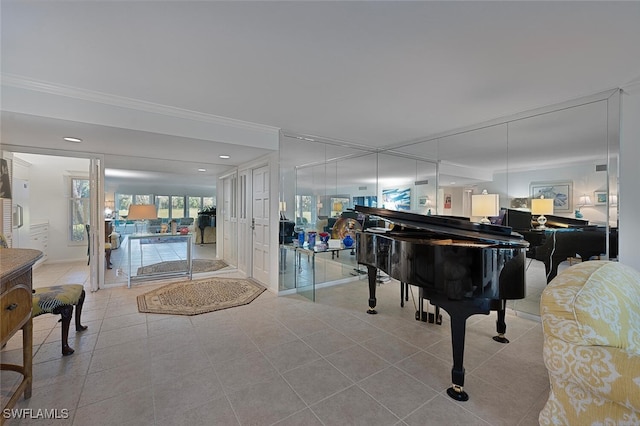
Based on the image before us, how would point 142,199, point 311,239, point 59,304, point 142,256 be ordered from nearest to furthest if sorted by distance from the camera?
1. point 59,304
2. point 311,239
3. point 142,256
4. point 142,199

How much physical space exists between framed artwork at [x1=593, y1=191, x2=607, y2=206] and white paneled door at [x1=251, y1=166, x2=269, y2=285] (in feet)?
13.5

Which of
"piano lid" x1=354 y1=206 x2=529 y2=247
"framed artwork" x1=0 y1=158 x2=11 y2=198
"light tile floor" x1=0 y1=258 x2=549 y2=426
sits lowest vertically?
"light tile floor" x1=0 y1=258 x2=549 y2=426

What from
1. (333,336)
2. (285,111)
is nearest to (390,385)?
(333,336)

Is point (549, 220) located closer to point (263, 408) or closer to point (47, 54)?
point (263, 408)

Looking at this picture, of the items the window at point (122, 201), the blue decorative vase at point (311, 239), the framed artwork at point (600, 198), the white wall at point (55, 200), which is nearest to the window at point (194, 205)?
the window at point (122, 201)

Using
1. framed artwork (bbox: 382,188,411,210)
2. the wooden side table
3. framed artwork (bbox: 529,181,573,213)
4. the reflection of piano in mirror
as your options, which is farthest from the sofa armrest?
framed artwork (bbox: 382,188,411,210)

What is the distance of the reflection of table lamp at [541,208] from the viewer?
3.18m

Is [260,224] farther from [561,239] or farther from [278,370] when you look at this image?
[561,239]

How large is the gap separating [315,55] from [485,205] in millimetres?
3124

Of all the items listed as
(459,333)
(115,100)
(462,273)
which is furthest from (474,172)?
(115,100)

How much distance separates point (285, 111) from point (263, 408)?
9.82 ft

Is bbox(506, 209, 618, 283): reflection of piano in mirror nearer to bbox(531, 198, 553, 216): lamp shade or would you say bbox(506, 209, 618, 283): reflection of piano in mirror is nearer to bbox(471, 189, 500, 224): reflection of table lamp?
bbox(531, 198, 553, 216): lamp shade

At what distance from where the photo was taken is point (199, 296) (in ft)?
13.0

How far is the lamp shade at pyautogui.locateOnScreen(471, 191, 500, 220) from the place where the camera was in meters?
3.62
